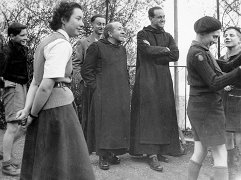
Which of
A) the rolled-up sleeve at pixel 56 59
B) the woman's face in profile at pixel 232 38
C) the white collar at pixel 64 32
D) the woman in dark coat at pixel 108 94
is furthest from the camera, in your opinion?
the woman in dark coat at pixel 108 94

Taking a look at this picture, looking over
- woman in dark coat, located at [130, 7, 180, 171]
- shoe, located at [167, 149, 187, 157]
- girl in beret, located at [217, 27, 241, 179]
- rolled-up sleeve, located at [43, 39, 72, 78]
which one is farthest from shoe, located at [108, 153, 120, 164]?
rolled-up sleeve, located at [43, 39, 72, 78]

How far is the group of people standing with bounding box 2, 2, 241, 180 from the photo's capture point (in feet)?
10.4

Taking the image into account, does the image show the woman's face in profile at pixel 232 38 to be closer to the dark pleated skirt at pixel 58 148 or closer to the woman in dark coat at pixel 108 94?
the woman in dark coat at pixel 108 94

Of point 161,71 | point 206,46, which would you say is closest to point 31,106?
point 206,46

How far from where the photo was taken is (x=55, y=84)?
321 centimetres

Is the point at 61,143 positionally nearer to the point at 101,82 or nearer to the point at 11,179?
the point at 11,179

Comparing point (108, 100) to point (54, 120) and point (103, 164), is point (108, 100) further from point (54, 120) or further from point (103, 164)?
point (54, 120)

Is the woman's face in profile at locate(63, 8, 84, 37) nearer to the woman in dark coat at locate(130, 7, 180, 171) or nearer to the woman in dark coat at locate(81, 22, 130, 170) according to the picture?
the woman in dark coat at locate(81, 22, 130, 170)

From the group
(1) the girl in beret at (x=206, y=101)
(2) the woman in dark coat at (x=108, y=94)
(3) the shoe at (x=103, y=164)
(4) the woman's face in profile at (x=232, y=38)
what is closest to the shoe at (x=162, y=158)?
(2) the woman in dark coat at (x=108, y=94)

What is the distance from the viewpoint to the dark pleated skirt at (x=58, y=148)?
3135 millimetres

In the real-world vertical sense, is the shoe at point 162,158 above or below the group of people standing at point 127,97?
below

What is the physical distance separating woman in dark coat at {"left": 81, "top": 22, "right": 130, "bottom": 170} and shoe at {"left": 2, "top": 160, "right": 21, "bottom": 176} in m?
1.13

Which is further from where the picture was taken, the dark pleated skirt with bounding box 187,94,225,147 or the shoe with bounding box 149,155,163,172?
the shoe with bounding box 149,155,163,172

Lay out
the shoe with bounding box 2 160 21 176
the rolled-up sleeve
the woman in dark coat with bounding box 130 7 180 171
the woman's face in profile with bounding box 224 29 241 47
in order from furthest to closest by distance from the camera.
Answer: the woman in dark coat with bounding box 130 7 180 171
the woman's face in profile with bounding box 224 29 241 47
the shoe with bounding box 2 160 21 176
the rolled-up sleeve
